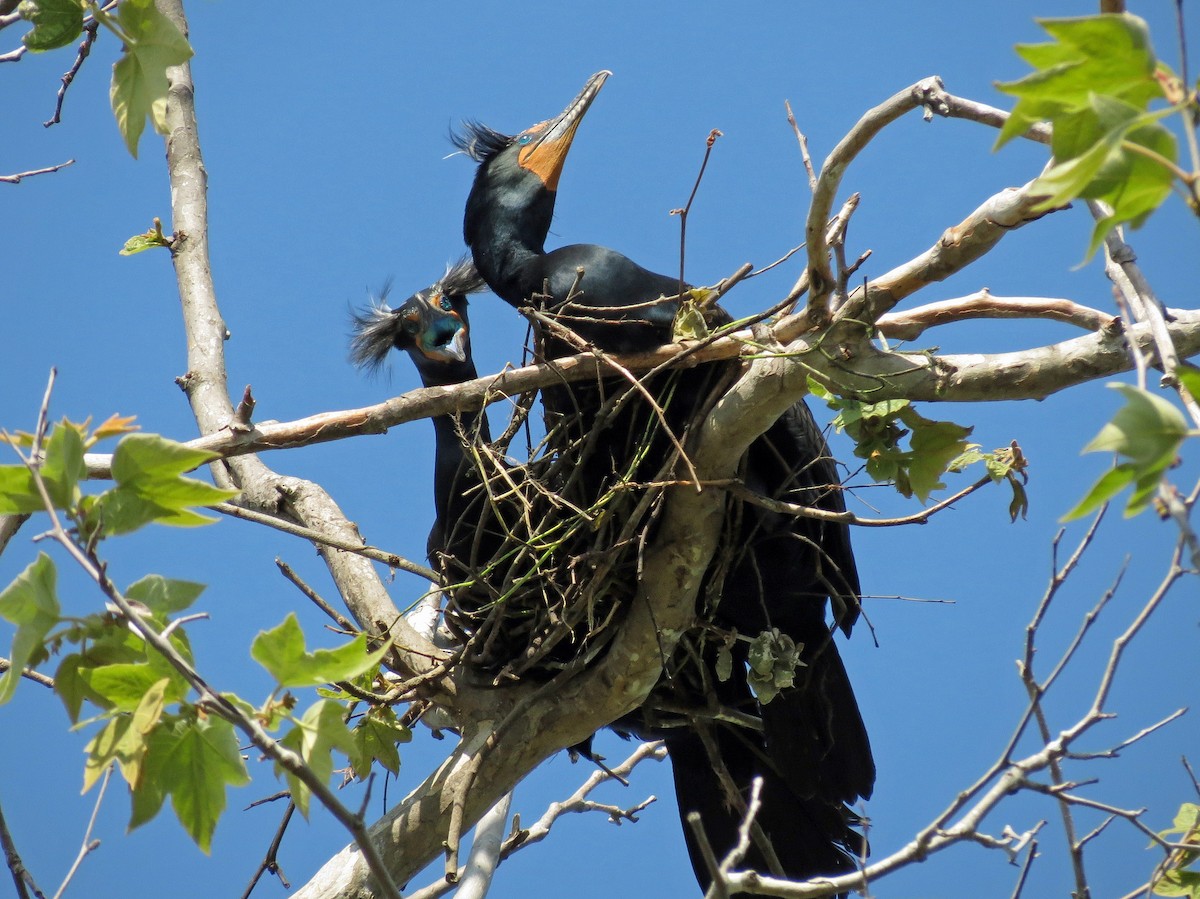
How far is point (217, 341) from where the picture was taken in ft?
15.0

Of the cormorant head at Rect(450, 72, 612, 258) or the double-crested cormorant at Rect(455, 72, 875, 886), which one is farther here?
the cormorant head at Rect(450, 72, 612, 258)

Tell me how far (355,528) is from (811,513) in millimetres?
1740

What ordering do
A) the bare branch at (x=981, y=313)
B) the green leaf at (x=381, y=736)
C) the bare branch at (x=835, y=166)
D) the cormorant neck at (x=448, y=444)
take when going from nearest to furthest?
1. the bare branch at (x=835, y=166)
2. the bare branch at (x=981, y=313)
3. the green leaf at (x=381, y=736)
4. the cormorant neck at (x=448, y=444)

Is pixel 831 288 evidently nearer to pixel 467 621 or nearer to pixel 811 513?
pixel 811 513

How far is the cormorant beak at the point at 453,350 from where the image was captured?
441 centimetres

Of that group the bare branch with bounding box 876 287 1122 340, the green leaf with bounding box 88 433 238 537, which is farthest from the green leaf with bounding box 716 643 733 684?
the green leaf with bounding box 88 433 238 537

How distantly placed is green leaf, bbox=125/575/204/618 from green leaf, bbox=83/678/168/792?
0.13 meters

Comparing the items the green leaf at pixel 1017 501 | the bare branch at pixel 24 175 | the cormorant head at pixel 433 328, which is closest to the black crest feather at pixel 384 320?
the cormorant head at pixel 433 328

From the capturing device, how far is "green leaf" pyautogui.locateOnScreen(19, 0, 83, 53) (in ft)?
6.46

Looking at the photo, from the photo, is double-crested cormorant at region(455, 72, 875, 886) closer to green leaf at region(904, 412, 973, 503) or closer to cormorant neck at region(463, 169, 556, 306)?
cormorant neck at region(463, 169, 556, 306)

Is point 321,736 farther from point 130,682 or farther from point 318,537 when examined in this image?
point 318,537

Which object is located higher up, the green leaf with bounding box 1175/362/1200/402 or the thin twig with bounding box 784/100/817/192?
the thin twig with bounding box 784/100/817/192

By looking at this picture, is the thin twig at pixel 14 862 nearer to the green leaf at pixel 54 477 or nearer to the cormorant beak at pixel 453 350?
the green leaf at pixel 54 477

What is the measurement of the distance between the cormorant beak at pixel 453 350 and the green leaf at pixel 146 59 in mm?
2444
